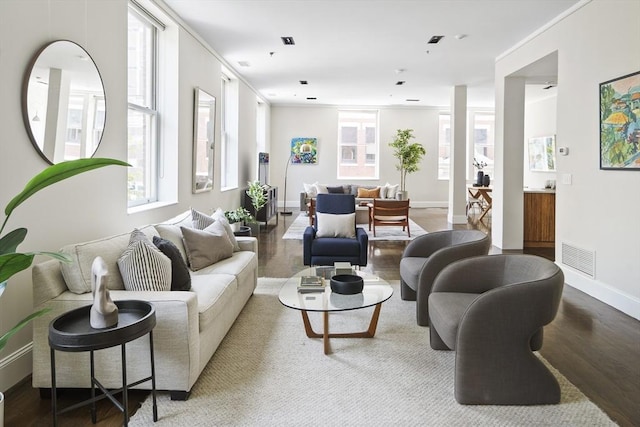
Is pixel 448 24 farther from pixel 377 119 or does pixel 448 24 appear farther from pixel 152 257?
pixel 377 119

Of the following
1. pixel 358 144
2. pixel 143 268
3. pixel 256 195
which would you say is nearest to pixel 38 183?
pixel 143 268

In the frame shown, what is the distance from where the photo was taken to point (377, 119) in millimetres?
12977

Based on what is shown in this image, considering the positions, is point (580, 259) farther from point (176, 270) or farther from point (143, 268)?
point (143, 268)

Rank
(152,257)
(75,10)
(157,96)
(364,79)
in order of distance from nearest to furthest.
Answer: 1. (152,257)
2. (75,10)
3. (157,96)
4. (364,79)

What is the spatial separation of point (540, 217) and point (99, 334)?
6.49 metres

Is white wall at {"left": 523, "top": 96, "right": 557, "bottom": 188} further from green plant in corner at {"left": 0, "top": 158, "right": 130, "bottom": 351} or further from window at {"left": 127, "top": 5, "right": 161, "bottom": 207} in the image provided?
green plant in corner at {"left": 0, "top": 158, "right": 130, "bottom": 351}

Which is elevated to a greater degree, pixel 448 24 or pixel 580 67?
pixel 448 24

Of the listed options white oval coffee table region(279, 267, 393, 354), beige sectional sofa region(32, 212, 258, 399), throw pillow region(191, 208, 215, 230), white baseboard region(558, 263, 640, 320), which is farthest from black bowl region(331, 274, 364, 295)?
white baseboard region(558, 263, 640, 320)

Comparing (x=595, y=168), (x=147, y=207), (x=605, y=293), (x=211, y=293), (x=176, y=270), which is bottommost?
(x=605, y=293)

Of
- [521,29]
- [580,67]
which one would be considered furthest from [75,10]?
[521,29]

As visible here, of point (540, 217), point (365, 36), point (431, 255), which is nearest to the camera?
point (431, 255)

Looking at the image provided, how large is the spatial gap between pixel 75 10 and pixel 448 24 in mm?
4055

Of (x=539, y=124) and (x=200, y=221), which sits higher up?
(x=539, y=124)

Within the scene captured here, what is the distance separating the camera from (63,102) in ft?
9.59
